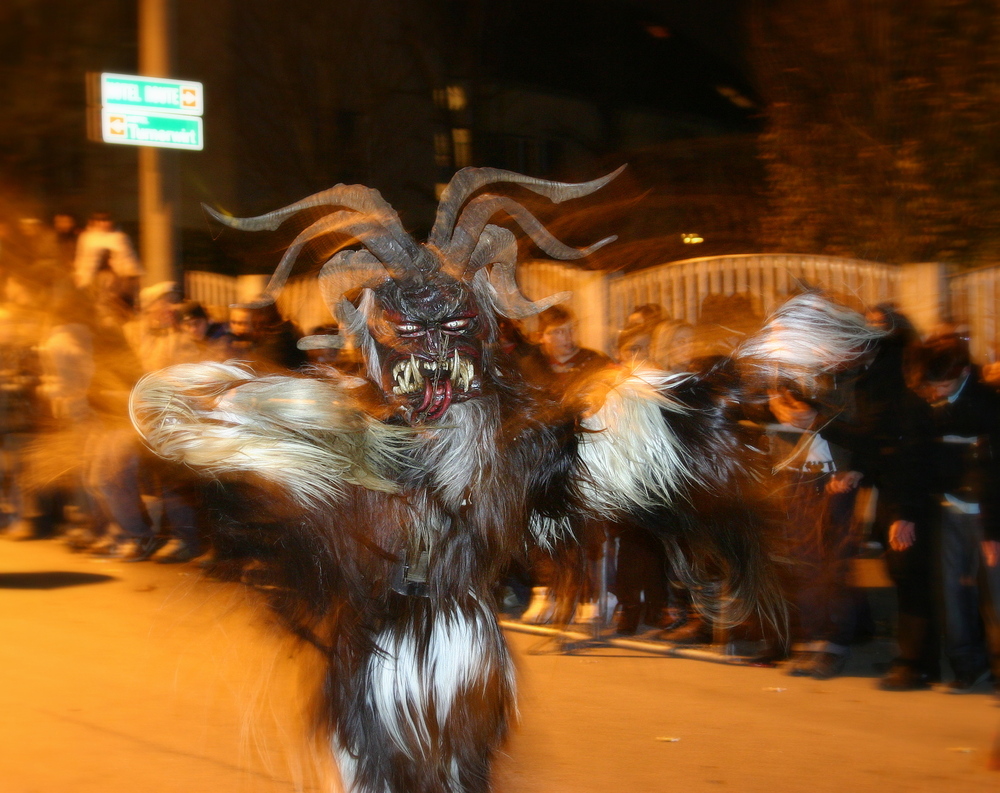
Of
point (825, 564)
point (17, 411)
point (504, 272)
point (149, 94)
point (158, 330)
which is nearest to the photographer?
point (504, 272)

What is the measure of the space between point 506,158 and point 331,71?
3.57 m

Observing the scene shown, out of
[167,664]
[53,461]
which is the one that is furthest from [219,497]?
[167,664]

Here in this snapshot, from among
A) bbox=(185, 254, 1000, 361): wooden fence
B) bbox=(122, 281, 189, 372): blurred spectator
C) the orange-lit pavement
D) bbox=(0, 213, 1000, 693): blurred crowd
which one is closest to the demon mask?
bbox=(0, 213, 1000, 693): blurred crowd

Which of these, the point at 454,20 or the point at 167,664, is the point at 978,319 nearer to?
the point at 167,664

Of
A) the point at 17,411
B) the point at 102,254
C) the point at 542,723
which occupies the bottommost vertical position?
the point at 542,723

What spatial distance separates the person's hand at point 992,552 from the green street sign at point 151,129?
638 cm

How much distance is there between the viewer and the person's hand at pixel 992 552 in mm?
5176

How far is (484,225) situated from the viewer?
3348mm

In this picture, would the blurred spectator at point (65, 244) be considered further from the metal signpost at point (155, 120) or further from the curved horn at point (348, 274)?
the curved horn at point (348, 274)

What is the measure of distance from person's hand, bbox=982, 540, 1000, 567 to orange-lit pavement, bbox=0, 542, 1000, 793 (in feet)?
2.43

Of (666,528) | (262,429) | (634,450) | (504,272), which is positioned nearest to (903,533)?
(666,528)

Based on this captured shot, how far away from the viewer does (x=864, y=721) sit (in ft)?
16.9

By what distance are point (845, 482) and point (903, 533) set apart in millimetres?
432

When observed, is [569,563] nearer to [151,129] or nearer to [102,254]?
[151,129]
